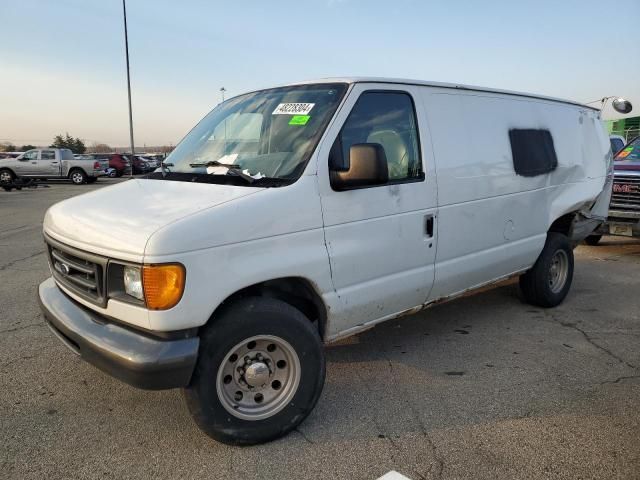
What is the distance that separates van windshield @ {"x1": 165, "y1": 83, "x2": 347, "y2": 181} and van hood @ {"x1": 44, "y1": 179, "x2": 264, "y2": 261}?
248 millimetres

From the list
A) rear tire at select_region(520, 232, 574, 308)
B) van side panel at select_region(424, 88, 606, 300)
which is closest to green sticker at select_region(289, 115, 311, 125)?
van side panel at select_region(424, 88, 606, 300)

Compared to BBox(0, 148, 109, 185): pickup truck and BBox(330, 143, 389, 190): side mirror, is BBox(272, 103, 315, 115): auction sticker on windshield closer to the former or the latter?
BBox(330, 143, 389, 190): side mirror

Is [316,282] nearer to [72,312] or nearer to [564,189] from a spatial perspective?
[72,312]

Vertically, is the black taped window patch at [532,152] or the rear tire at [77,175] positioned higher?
the black taped window patch at [532,152]

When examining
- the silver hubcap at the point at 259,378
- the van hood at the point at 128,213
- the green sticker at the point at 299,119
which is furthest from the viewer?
the green sticker at the point at 299,119

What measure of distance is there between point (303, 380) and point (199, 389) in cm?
62

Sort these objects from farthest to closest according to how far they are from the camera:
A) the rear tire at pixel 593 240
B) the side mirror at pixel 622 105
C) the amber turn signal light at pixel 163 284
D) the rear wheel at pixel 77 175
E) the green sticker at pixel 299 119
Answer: the rear wheel at pixel 77 175 < the rear tire at pixel 593 240 < the side mirror at pixel 622 105 < the green sticker at pixel 299 119 < the amber turn signal light at pixel 163 284

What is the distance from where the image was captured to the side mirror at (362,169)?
112 inches

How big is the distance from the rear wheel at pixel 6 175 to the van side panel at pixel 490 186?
2506 cm

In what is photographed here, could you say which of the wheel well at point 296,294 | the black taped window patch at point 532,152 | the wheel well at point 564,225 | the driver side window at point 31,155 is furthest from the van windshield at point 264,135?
the driver side window at point 31,155

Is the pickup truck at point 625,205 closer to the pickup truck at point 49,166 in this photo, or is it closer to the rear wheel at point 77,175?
the pickup truck at point 49,166

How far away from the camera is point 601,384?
352 centimetres

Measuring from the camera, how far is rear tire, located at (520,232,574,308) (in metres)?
4.92

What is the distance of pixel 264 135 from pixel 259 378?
5.04 feet
